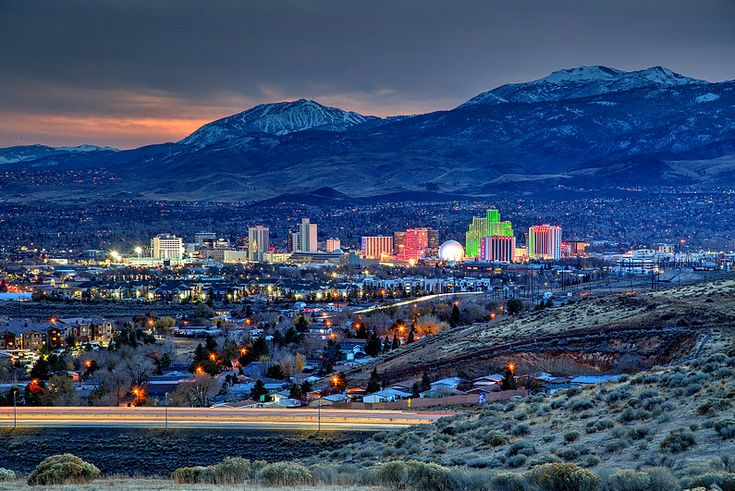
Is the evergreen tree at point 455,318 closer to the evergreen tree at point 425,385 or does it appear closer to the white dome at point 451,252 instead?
the evergreen tree at point 425,385

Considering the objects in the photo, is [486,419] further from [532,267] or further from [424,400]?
[532,267]

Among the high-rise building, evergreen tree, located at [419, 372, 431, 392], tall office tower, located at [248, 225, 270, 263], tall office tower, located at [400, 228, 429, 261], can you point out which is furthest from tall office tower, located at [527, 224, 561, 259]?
evergreen tree, located at [419, 372, 431, 392]

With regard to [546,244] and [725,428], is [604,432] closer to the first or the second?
[725,428]

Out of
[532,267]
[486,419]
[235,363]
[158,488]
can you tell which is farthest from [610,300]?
[532,267]

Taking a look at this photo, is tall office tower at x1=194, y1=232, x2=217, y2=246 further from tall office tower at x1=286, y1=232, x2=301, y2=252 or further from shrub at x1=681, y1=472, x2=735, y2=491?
shrub at x1=681, y1=472, x2=735, y2=491

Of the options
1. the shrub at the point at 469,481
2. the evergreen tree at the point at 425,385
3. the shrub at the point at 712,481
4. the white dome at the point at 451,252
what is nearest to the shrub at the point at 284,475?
the shrub at the point at 469,481

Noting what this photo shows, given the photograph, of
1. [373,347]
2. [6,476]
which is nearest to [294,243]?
[373,347]
